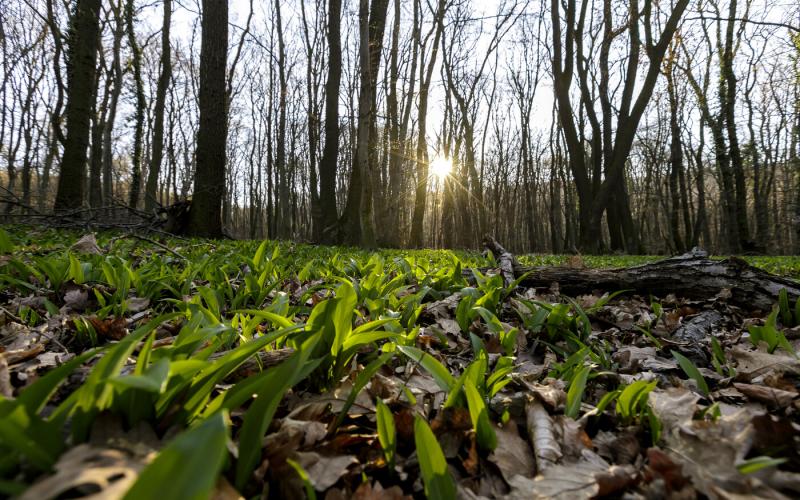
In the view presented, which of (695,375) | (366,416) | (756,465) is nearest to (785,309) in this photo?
(695,375)

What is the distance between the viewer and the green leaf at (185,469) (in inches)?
14.7

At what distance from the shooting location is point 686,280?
2.58 meters

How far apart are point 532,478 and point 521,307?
1.59 metres

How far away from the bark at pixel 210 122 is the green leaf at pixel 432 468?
22.1ft

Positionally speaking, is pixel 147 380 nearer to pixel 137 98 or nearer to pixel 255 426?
pixel 255 426

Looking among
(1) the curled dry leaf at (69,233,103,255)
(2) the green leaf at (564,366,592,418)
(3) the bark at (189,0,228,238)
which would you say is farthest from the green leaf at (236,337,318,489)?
(3) the bark at (189,0,228,238)

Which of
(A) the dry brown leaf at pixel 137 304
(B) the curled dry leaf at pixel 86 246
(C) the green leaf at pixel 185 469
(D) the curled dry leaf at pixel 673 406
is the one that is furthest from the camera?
(B) the curled dry leaf at pixel 86 246

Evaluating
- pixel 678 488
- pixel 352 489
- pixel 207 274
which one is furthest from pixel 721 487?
pixel 207 274

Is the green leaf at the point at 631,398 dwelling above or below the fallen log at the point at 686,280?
below

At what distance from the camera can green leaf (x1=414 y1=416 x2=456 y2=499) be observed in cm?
65

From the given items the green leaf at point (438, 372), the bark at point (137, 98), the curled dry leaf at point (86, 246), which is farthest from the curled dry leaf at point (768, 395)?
the bark at point (137, 98)

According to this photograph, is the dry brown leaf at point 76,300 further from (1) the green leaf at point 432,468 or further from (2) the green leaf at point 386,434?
(1) the green leaf at point 432,468

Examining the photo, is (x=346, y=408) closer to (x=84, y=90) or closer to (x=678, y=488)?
(x=678, y=488)

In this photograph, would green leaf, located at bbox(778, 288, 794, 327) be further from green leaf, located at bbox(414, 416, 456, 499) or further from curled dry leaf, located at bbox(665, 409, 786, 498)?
green leaf, located at bbox(414, 416, 456, 499)
